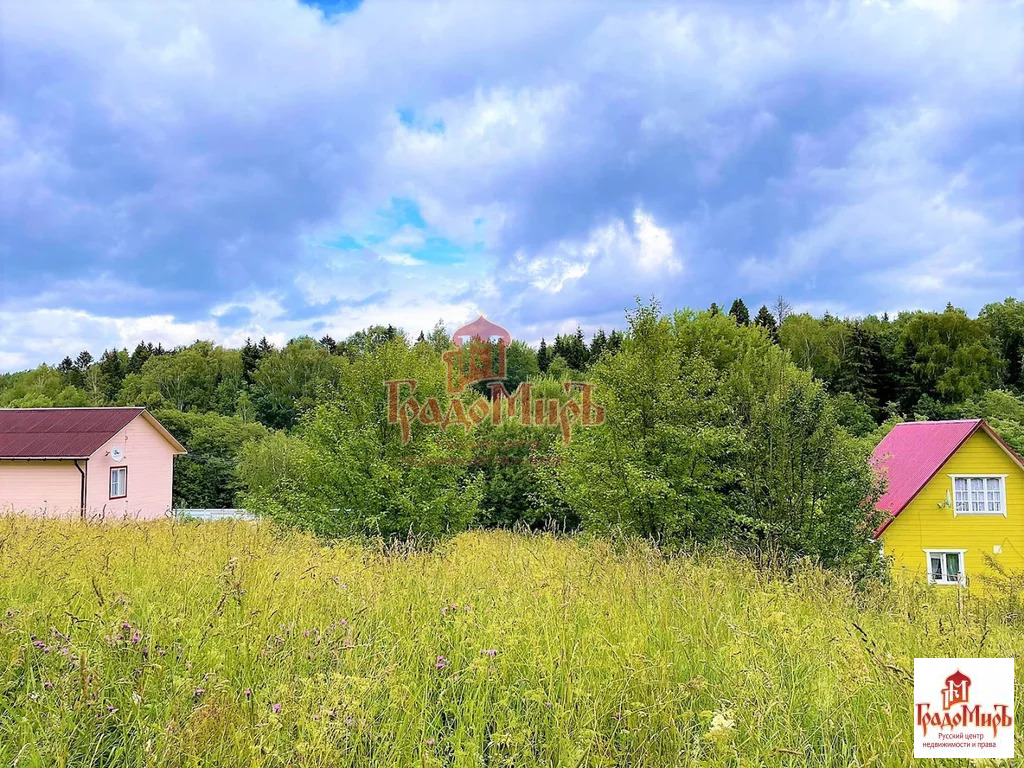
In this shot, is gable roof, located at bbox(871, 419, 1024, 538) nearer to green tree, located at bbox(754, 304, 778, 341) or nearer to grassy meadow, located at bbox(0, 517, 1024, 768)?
grassy meadow, located at bbox(0, 517, 1024, 768)

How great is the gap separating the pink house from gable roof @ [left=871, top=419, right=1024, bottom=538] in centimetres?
2968

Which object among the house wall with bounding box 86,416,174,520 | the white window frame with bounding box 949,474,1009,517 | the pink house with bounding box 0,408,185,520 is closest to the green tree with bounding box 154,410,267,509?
→ the house wall with bounding box 86,416,174,520

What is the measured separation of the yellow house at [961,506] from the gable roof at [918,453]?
0.05 metres

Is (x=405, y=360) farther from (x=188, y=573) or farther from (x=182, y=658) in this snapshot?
(x=182, y=658)

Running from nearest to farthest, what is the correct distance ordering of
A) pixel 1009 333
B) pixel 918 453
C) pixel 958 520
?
pixel 958 520, pixel 918 453, pixel 1009 333

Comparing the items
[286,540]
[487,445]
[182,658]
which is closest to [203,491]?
[487,445]

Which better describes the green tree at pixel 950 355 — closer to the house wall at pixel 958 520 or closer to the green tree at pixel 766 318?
the green tree at pixel 766 318

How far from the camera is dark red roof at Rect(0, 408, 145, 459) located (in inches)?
988

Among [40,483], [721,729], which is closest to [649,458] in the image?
[721,729]

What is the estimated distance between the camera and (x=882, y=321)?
62469 millimetres

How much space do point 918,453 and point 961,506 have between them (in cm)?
226

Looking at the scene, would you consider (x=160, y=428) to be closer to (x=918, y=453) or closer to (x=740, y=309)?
(x=918, y=453)

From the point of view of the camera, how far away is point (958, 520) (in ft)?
69.6

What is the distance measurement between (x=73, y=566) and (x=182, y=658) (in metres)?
2.42
